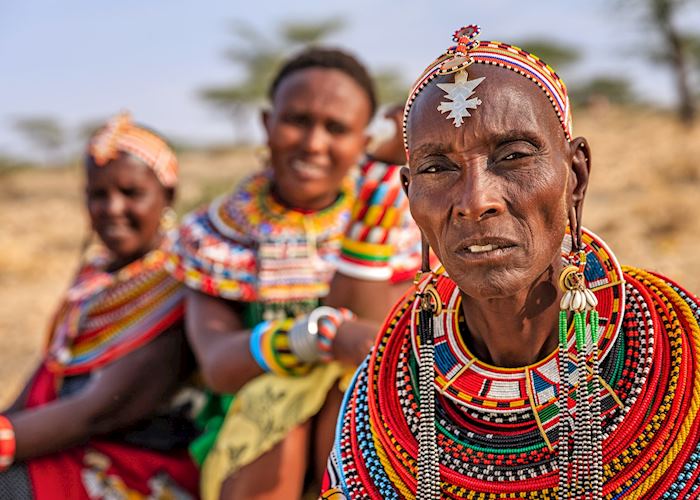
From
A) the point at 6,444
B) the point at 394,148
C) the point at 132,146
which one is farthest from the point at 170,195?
the point at 394,148

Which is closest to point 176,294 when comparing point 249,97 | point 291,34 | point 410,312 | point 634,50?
point 410,312

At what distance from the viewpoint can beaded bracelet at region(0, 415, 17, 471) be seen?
3.64 metres

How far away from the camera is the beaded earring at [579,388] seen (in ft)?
6.17

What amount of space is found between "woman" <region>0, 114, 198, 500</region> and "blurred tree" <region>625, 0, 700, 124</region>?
17.7 m

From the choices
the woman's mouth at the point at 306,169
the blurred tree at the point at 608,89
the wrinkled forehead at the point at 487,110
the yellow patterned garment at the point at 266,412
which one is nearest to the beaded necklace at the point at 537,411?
the wrinkled forehead at the point at 487,110

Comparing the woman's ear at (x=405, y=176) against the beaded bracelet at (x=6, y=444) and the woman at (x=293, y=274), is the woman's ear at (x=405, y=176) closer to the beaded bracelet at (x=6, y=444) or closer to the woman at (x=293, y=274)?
the woman at (x=293, y=274)

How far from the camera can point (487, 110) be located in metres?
1.84

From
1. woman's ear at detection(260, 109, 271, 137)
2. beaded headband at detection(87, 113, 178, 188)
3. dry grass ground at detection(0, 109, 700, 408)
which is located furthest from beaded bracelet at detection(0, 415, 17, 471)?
dry grass ground at detection(0, 109, 700, 408)

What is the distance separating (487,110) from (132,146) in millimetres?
2800

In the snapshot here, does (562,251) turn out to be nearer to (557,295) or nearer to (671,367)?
(557,295)

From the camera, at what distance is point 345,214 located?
3.71 metres

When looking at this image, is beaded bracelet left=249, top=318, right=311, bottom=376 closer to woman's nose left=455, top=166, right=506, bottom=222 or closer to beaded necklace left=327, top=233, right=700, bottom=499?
beaded necklace left=327, top=233, right=700, bottom=499

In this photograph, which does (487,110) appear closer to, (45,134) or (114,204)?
(114,204)

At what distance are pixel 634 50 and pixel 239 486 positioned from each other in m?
21.2
